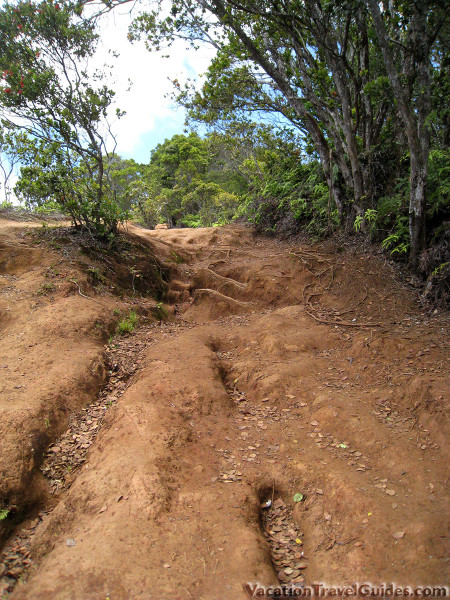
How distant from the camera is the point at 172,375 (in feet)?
18.4

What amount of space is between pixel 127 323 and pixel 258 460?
151 inches

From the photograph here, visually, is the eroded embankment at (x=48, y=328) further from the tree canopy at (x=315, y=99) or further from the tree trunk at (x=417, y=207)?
the tree trunk at (x=417, y=207)

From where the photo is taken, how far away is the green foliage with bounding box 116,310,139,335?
22.7 feet

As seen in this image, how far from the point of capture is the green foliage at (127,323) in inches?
273

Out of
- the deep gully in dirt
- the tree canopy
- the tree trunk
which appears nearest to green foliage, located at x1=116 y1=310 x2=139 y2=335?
the deep gully in dirt

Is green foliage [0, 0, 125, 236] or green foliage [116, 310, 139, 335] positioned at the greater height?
green foliage [0, 0, 125, 236]

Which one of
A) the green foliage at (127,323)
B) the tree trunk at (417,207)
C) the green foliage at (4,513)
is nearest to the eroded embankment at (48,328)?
the green foliage at (4,513)

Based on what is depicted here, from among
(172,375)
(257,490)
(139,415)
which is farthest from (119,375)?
(257,490)

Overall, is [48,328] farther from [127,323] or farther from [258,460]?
[258,460]

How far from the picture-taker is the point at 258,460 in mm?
4406

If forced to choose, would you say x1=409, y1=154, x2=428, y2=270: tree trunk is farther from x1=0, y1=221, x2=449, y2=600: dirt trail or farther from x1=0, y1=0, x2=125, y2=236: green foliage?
x1=0, y1=0, x2=125, y2=236: green foliage

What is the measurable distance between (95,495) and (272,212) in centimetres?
1137

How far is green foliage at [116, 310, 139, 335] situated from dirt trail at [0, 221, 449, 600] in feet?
0.92

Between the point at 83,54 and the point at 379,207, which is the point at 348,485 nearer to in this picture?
the point at 379,207
